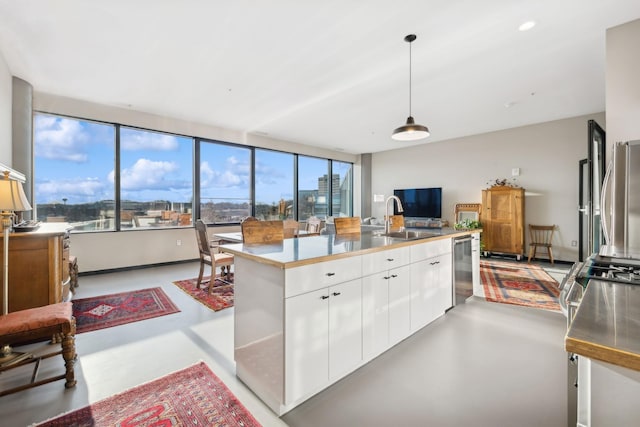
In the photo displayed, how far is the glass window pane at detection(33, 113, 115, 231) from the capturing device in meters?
4.53

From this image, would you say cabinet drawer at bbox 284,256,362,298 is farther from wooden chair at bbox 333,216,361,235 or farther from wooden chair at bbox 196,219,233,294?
wooden chair at bbox 196,219,233,294

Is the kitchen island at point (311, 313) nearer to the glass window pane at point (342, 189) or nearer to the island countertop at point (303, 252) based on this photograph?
the island countertop at point (303, 252)

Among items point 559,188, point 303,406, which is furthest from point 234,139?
point 559,188

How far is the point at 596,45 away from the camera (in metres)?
3.07

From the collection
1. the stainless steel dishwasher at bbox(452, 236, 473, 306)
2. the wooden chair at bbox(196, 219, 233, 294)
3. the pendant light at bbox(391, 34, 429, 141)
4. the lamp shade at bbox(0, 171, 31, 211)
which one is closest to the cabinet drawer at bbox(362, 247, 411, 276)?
the stainless steel dishwasher at bbox(452, 236, 473, 306)

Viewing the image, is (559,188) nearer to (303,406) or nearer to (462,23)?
(462,23)

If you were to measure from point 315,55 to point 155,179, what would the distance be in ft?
13.4

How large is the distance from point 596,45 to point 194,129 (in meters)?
6.21

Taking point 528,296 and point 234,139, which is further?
point 234,139

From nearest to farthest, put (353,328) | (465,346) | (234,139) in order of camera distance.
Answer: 1. (353,328)
2. (465,346)
3. (234,139)

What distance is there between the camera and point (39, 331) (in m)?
1.80

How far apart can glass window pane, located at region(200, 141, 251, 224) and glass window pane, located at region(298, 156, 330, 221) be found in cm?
165

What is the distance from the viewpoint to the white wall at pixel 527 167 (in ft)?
18.4

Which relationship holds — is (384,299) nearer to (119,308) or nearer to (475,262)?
(475,262)
